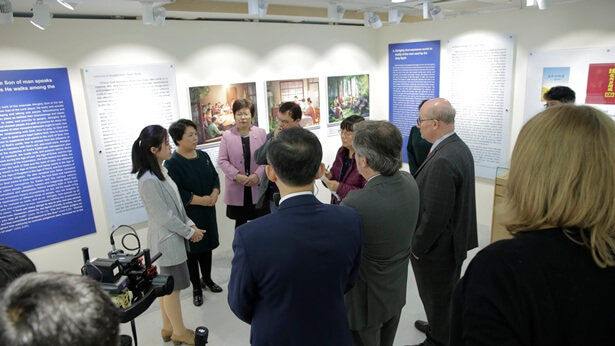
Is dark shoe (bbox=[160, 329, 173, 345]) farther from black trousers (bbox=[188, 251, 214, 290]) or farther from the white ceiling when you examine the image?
the white ceiling

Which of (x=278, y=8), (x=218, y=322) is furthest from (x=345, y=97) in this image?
(x=218, y=322)

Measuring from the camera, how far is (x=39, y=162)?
327cm

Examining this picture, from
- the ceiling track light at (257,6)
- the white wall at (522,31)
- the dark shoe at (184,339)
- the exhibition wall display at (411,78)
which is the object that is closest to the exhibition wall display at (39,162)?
the dark shoe at (184,339)

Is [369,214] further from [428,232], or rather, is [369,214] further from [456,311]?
[456,311]

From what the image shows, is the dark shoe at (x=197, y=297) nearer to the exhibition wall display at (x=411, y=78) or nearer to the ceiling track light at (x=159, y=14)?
the ceiling track light at (x=159, y=14)

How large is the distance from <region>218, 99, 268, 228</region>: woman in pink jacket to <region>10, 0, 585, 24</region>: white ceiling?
3.23ft

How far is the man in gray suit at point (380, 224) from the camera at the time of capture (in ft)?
6.14

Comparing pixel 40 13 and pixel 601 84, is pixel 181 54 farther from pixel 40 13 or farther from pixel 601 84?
pixel 601 84

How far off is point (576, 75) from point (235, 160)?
11.8 feet

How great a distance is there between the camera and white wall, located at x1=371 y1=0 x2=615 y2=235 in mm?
3908

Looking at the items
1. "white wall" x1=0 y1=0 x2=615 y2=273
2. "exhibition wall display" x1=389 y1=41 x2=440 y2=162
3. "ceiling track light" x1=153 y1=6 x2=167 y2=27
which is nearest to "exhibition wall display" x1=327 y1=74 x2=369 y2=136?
"white wall" x1=0 y1=0 x2=615 y2=273

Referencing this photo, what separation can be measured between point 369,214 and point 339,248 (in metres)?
0.38

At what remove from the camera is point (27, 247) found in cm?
333

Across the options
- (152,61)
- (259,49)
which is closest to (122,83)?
(152,61)
